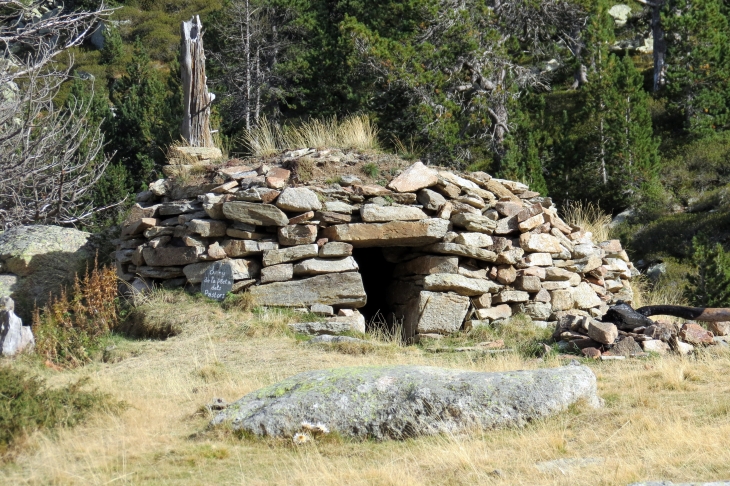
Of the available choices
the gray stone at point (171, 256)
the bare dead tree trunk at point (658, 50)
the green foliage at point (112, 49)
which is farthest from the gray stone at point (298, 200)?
the green foliage at point (112, 49)

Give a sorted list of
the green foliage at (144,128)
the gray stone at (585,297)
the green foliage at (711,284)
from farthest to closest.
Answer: the green foliage at (144,128), the green foliage at (711,284), the gray stone at (585,297)

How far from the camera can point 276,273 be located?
34.8 ft

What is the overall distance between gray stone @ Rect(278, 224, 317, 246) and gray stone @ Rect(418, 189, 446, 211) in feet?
5.14

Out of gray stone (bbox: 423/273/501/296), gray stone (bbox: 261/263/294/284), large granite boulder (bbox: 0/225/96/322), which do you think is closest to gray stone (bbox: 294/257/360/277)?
gray stone (bbox: 261/263/294/284)

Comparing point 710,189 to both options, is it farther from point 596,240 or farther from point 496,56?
point 596,240

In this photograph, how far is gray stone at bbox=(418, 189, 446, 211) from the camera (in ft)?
36.4

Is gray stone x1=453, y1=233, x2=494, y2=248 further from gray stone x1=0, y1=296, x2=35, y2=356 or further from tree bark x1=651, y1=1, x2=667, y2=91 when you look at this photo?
tree bark x1=651, y1=1, x2=667, y2=91

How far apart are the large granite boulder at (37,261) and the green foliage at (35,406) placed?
5.79 metres

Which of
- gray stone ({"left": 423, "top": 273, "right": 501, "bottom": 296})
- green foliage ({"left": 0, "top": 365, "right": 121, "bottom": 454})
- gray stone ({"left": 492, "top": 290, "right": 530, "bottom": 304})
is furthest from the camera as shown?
gray stone ({"left": 492, "top": 290, "right": 530, "bottom": 304})

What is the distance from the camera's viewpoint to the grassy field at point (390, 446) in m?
4.73

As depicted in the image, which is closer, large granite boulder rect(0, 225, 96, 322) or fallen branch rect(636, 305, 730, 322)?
fallen branch rect(636, 305, 730, 322)

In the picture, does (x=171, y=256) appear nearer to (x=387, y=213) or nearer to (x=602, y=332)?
(x=387, y=213)

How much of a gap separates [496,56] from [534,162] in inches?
120

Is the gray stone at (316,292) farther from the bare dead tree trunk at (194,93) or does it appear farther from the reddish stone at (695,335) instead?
the bare dead tree trunk at (194,93)
